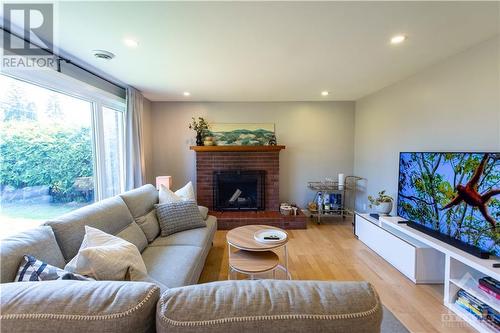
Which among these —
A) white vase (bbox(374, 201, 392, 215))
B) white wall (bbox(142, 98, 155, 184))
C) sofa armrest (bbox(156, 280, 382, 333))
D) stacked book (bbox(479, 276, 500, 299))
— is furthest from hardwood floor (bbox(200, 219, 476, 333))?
white wall (bbox(142, 98, 155, 184))

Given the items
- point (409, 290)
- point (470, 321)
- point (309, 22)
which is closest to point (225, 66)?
point (309, 22)

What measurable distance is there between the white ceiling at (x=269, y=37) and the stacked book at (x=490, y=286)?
6.32ft

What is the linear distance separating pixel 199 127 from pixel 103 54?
6.63 ft

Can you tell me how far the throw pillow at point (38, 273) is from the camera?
3.19 ft

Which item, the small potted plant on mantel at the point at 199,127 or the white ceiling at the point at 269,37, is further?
the small potted plant on mantel at the point at 199,127

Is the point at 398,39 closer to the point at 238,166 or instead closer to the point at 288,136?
the point at 288,136

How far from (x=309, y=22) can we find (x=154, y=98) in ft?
10.4

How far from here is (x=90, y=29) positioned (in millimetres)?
1717

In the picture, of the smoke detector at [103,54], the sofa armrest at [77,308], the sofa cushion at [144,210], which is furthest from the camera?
the sofa cushion at [144,210]

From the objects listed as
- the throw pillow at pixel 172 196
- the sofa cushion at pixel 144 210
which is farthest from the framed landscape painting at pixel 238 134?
the sofa cushion at pixel 144 210

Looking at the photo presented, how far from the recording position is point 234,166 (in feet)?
13.6

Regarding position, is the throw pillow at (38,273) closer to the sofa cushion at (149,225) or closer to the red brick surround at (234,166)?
the sofa cushion at (149,225)

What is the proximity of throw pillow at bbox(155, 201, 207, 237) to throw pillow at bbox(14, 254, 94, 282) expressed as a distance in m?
1.31

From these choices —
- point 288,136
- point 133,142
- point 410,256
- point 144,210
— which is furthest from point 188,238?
point 288,136
